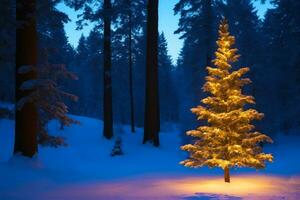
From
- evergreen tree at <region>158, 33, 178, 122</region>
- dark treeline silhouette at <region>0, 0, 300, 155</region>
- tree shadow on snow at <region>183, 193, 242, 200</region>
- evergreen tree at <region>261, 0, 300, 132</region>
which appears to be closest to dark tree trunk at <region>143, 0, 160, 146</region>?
dark treeline silhouette at <region>0, 0, 300, 155</region>

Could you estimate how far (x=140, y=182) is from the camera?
34.5ft

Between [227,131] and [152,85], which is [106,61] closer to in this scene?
[152,85]

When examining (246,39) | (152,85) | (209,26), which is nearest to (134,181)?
(152,85)

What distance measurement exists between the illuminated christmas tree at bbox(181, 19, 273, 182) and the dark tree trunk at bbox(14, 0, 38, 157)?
14.6 ft

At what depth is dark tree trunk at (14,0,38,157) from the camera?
11.0 meters

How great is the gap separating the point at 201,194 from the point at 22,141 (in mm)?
5489

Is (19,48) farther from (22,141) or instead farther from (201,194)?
(201,194)

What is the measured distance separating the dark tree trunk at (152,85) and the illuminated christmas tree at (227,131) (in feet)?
24.3

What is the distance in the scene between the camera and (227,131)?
10227 millimetres

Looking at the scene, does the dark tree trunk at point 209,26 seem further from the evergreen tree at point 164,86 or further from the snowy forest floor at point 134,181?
the evergreen tree at point 164,86

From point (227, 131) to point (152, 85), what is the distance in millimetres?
8257

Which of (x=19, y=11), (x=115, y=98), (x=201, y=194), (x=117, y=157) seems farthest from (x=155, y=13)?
(x=115, y=98)

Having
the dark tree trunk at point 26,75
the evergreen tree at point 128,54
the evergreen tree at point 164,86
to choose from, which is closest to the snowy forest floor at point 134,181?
the dark tree trunk at point 26,75

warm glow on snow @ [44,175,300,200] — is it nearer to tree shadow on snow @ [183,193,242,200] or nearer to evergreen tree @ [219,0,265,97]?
tree shadow on snow @ [183,193,242,200]
